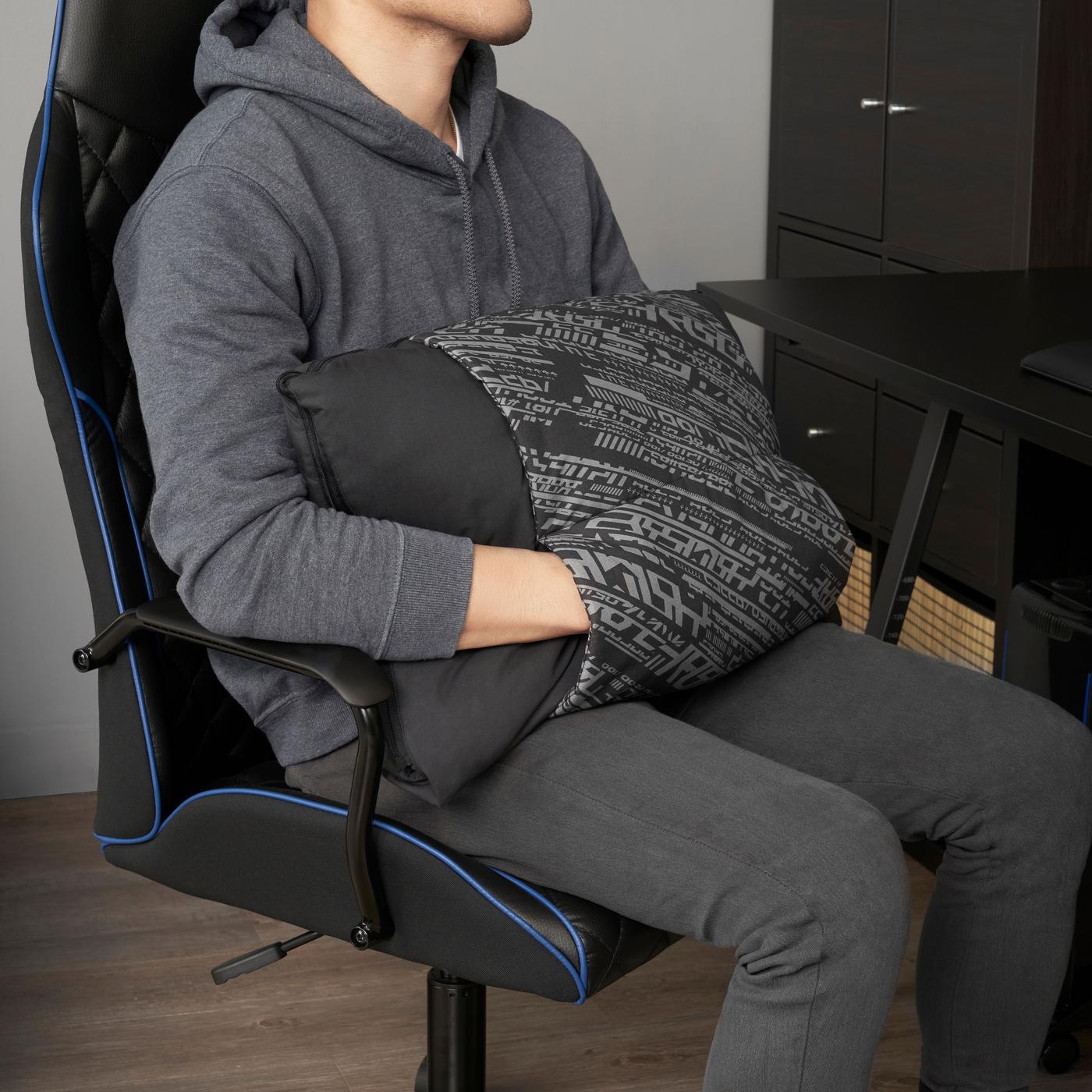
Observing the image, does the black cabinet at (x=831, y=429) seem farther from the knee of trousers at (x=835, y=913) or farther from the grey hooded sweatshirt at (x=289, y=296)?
the knee of trousers at (x=835, y=913)

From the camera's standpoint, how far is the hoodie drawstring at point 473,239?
132 cm

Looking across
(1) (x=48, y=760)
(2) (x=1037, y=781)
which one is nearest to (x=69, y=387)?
(2) (x=1037, y=781)

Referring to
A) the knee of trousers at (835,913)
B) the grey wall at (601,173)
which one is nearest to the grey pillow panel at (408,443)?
the knee of trousers at (835,913)

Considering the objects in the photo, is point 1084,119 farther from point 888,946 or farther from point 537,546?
point 888,946

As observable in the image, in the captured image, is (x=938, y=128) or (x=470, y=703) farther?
(x=938, y=128)

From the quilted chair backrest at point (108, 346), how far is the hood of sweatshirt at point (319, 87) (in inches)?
2.0

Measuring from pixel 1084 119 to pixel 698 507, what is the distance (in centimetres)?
111

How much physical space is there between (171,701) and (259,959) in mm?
238

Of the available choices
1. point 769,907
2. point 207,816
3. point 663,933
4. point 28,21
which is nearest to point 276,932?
point 207,816

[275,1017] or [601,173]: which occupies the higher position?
[601,173]

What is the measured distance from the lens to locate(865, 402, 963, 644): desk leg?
1.74 m

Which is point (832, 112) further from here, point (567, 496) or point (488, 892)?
point (488, 892)

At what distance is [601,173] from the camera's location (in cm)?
244

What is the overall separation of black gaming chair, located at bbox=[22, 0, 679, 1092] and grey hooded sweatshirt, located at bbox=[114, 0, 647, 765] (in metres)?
0.04
